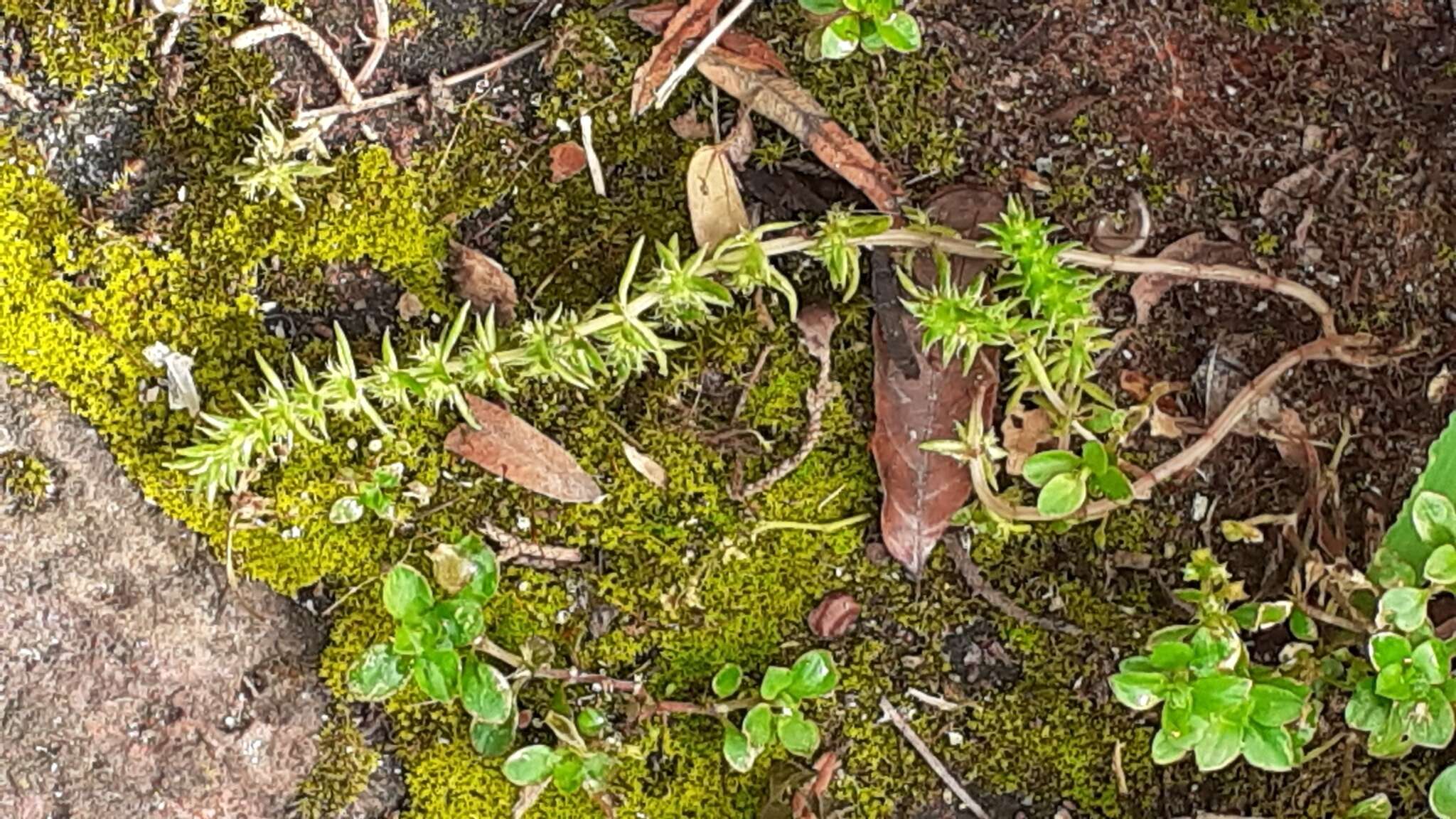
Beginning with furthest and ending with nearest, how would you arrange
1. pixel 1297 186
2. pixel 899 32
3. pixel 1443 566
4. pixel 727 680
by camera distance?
pixel 1297 186 → pixel 727 680 → pixel 899 32 → pixel 1443 566

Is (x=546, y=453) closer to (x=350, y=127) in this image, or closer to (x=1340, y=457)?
(x=350, y=127)

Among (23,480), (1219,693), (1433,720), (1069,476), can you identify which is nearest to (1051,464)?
(1069,476)

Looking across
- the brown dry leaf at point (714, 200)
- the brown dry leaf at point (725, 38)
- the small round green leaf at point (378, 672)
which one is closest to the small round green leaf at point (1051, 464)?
the brown dry leaf at point (714, 200)

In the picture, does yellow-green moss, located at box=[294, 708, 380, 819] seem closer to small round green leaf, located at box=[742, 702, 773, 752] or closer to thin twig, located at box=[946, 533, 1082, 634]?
small round green leaf, located at box=[742, 702, 773, 752]

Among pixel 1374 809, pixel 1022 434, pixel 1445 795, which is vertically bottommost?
pixel 1374 809

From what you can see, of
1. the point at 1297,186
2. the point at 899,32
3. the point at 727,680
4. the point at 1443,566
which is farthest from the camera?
the point at 1297,186

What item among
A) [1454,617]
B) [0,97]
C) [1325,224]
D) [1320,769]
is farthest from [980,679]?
[0,97]

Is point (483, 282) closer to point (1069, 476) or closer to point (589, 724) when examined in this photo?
point (589, 724)
